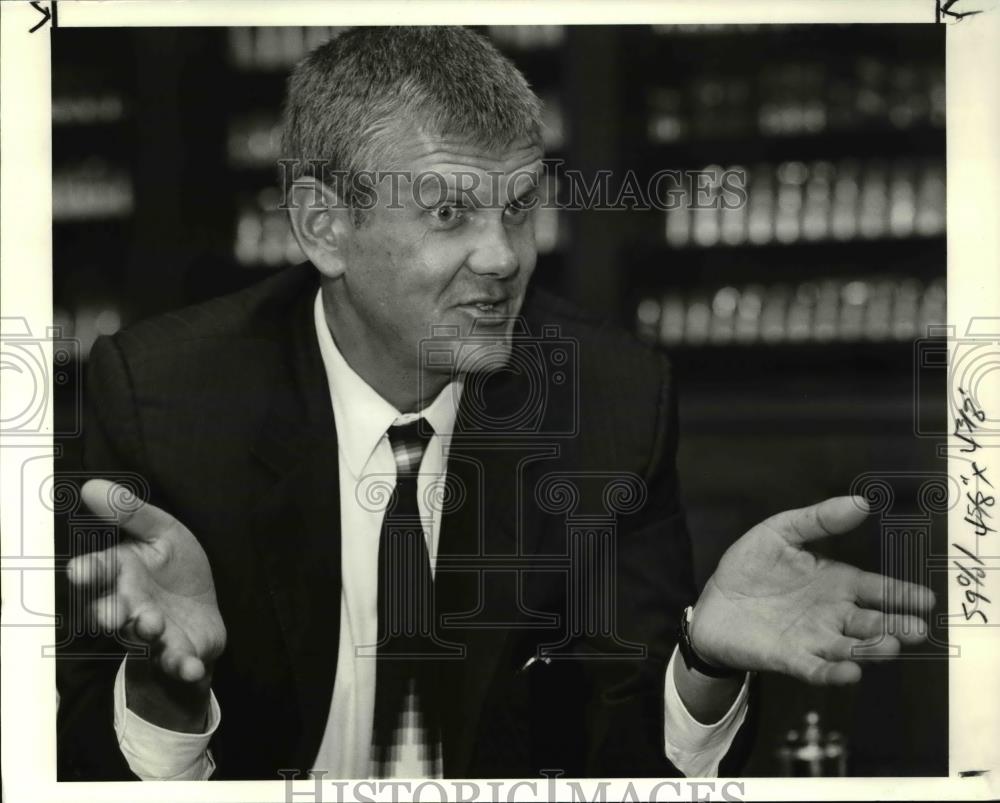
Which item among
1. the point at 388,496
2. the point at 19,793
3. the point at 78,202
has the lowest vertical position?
the point at 19,793

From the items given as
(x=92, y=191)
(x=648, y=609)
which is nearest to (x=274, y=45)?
(x=92, y=191)

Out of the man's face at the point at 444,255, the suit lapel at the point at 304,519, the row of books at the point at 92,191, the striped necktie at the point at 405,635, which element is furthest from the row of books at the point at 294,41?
the striped necktie at the point at 405,635

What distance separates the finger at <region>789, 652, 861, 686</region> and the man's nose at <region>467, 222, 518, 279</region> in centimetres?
95

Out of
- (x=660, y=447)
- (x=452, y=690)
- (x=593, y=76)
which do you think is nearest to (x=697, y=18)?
(x=593, y=76)

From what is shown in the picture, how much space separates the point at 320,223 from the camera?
2.24 meters

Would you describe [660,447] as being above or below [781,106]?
below

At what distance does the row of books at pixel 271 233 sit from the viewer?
2244mm

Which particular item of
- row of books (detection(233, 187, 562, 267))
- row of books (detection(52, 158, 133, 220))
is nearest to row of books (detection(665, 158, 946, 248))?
row of books (detection(233, 187, 562, 267))

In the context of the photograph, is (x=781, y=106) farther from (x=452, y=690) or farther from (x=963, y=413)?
(x=452, y=690)

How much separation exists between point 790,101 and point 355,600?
130cm

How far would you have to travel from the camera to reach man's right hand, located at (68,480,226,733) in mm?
2234

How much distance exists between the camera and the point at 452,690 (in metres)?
2.28

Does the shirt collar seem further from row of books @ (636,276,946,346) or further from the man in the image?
row of books @ (636,276,946,346)

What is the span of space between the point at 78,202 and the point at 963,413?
1804 mm
